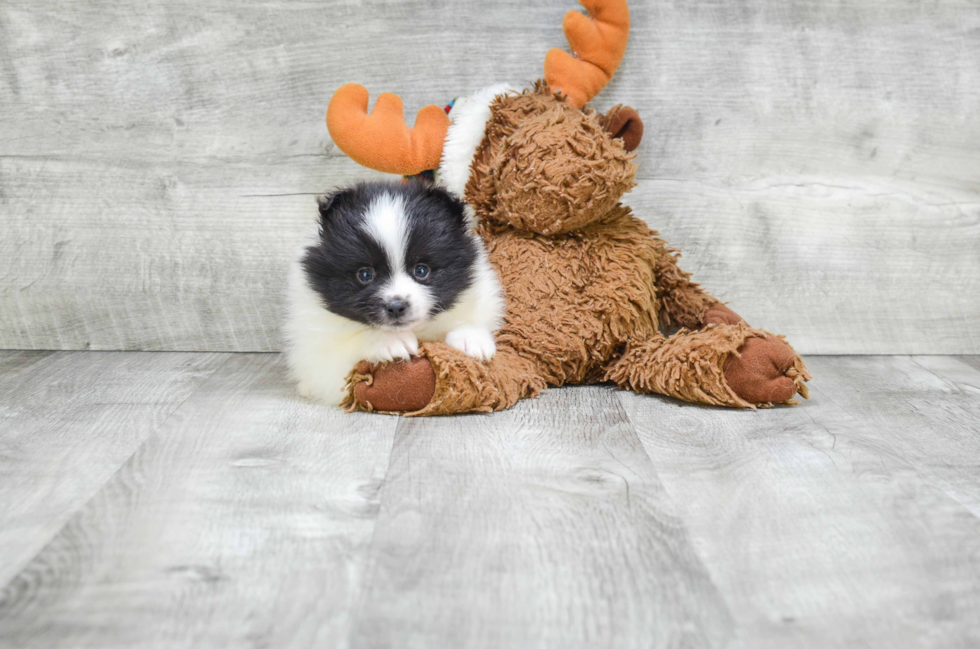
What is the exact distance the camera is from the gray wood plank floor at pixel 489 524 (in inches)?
31.6

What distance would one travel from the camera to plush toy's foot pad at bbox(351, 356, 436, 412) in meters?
1.41

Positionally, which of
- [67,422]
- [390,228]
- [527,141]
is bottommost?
[67,422]

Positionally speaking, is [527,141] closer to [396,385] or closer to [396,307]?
[396,307]

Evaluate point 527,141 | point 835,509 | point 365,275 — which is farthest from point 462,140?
point 835,509

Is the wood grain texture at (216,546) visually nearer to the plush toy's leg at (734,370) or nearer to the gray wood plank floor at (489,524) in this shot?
the gray wood plank floor at (489,524)

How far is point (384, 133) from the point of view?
158cm

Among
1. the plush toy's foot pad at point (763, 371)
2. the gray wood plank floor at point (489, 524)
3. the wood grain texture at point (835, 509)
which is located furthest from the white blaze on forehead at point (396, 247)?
the plush toy's foot pad at point (763, 371)

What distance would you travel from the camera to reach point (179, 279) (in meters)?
1.96

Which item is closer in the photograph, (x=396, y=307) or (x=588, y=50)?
(x=396, y=307)

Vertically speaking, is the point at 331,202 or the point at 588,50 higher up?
the point at 588,50

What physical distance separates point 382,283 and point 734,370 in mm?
709

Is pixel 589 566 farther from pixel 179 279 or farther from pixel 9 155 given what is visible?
pixel 9 155

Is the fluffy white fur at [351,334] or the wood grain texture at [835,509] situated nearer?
the wood grain texture at [835,509]

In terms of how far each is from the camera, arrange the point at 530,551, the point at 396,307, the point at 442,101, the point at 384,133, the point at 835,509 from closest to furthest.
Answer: the point at 530,551 < the point at 835,509 < the point at 396,307 < the point at 384,133 < the point at 442,101
